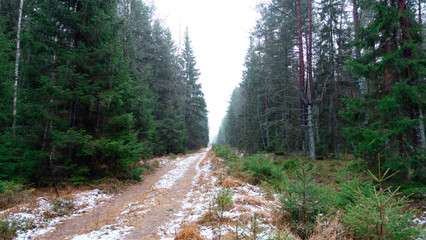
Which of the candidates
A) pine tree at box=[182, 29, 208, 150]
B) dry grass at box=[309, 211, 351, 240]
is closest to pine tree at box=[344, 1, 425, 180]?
dry grass at box=[309, 211, 351, 240]

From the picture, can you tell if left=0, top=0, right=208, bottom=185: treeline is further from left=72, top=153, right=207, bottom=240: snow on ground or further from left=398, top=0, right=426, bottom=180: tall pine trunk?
left=398, top=0, right=426, bottom=180: tall pine trunk

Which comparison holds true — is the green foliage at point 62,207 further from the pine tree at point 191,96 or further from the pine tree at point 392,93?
the pine tree at point 191,96

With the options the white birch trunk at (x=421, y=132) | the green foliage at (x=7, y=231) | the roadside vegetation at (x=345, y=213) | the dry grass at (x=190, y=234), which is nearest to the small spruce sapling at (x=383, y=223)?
the roadside vegetation at (x=345, y=213)

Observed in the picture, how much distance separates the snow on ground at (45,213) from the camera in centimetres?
407

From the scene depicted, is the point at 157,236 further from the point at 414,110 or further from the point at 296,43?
the point at 296,43

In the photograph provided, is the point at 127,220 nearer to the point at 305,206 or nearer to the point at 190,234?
the point at 190,234

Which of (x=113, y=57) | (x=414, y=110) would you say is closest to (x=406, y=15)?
(x=414, y=110)

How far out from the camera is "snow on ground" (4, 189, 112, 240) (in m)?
4.07

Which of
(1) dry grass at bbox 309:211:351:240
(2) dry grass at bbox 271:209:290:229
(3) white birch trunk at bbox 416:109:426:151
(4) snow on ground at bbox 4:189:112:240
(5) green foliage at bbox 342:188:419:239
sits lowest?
(4) snow on ground at bbox 4:189:112:240

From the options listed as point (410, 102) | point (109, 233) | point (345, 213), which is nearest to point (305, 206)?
point (345, 213)

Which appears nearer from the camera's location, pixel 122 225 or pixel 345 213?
pixel 345 213

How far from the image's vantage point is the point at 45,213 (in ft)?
15.6

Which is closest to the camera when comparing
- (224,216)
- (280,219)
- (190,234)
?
(190,234)

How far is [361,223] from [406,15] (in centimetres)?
711
